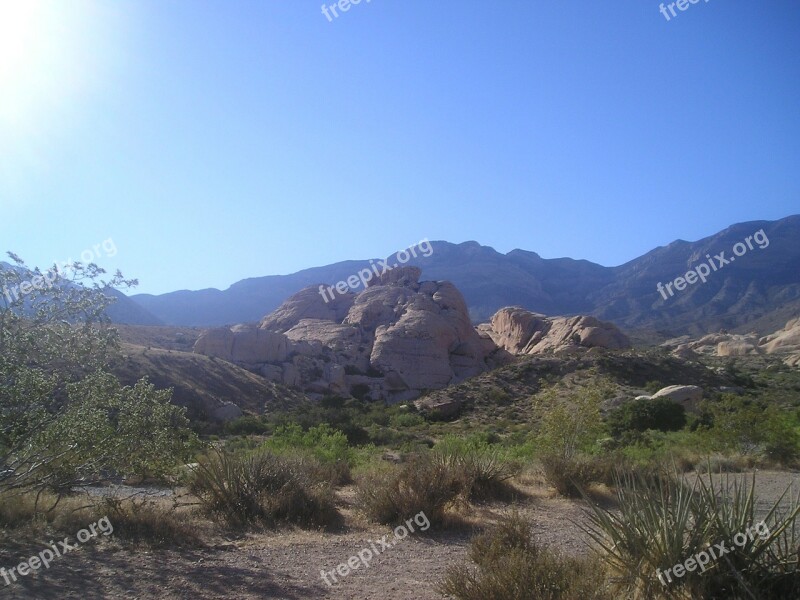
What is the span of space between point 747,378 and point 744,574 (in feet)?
143

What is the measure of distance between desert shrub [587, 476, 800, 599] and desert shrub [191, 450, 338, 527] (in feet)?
17.1

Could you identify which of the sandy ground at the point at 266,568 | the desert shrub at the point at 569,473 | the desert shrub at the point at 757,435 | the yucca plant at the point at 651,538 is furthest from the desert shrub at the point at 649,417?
the yucca plant at the point at 651,538

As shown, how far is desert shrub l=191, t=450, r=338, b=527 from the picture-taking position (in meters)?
8.95

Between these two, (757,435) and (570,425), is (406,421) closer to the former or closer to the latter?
(757,435)

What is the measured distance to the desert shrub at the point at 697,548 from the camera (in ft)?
14.0

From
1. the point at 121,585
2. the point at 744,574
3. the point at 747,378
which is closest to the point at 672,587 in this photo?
the point at 744,574

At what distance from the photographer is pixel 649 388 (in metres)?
37.3

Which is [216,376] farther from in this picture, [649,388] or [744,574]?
[744,574]

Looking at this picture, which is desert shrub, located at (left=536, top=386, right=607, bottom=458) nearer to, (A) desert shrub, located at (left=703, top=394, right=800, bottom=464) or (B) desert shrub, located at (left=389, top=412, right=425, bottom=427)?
(A) desert shrub, located at (left=703, top=394, right=800, bottom=464)

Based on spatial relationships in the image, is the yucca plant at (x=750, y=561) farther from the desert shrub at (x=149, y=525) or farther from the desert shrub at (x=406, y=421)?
the desert shrub at (x=406, y=421)

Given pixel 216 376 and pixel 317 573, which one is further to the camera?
pixel 216 376

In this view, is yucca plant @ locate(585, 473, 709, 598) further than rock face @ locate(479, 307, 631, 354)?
No

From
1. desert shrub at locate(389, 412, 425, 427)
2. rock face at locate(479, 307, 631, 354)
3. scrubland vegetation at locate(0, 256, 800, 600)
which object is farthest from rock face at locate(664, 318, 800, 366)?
scrubland vegetation at locate(0, 256, 800, 600)

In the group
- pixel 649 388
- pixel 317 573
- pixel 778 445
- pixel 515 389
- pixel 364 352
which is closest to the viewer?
pixel 317 573
